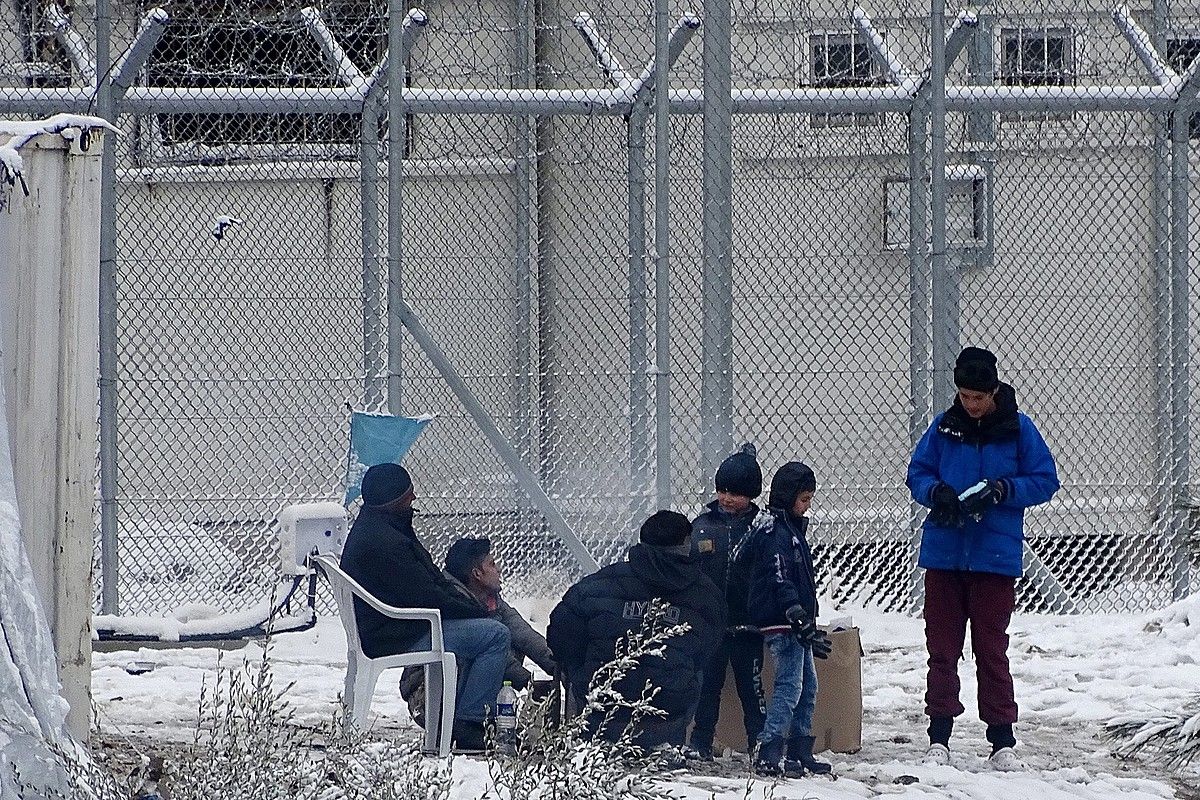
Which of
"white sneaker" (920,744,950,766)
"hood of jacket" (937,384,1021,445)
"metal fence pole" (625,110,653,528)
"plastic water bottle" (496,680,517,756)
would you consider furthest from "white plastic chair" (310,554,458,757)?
"metal fence pole" (625,110,653,528)

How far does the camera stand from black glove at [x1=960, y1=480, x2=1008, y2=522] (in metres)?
5.82

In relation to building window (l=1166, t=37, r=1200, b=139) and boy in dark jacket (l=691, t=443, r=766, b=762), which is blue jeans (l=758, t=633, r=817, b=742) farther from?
building window (l=1166, t=37, r=1200, b=139)

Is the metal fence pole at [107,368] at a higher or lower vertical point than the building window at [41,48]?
lower

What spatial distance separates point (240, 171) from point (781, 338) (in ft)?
9.99

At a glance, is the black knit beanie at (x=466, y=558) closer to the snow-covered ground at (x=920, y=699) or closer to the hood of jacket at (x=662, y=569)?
the snow-covered ground at (x=920, y=699)

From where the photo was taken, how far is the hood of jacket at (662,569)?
18.7ft

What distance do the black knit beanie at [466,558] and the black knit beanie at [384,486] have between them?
21.9 inches

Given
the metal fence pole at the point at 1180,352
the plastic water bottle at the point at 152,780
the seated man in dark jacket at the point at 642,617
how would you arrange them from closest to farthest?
the plastic water bottle at the point at 152,780
the seated man in dark jacket at the point at 642,617
the metal fence pole at the point at 1180,352

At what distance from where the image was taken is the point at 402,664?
5.61 m

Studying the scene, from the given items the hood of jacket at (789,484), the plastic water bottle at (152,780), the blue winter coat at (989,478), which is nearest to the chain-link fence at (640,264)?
the hood of jacket at (789,484)

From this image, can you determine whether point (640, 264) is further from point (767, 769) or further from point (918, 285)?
point (767, 769)

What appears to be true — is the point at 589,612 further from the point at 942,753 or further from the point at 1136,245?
the point at 1136,245

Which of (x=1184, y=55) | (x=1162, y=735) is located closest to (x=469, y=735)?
(x=1162, y=735)

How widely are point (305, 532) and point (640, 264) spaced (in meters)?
2.13
